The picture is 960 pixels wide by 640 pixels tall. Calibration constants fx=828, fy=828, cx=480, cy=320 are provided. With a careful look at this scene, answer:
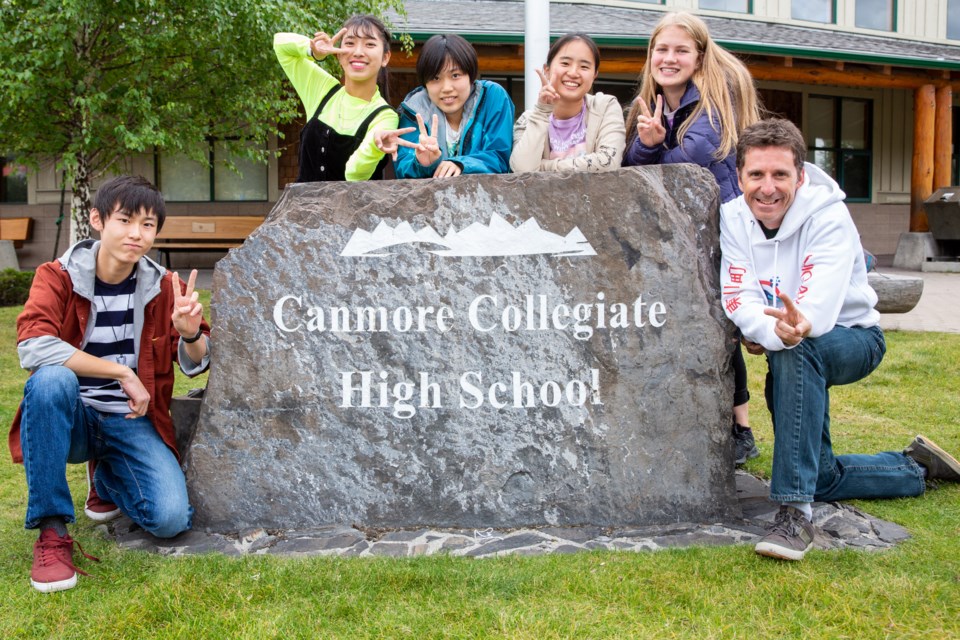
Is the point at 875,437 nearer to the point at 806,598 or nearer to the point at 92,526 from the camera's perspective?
the point at 806,598

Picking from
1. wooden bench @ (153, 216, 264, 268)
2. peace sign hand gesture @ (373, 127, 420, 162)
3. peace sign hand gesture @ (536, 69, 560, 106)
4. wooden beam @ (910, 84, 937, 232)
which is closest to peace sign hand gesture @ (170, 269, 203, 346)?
peace sign hand gesture @ (373, 127, 420, 162)

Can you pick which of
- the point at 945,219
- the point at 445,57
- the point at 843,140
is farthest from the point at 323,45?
the point at 843,140

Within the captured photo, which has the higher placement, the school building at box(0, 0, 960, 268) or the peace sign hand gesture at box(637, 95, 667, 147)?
the school building at box(0, 0, 960, 268)

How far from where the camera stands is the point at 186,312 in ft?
9.39

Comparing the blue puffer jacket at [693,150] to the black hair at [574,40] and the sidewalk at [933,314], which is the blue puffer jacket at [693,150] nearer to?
the black hair at [574,40]

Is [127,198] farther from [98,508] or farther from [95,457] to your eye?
[98,508]

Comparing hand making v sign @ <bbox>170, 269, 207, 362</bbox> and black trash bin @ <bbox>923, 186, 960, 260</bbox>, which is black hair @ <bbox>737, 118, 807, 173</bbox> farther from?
black trash bin @ <bbox>923, 186, 960, 260</bbox>

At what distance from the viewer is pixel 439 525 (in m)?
2.94

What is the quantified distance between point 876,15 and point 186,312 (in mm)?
A: 16012

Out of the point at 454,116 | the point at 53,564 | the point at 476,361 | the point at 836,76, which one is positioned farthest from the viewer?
the point at 836,76

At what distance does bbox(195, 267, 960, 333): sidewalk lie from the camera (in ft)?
23.7

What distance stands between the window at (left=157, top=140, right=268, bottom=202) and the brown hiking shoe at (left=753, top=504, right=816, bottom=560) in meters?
11.6

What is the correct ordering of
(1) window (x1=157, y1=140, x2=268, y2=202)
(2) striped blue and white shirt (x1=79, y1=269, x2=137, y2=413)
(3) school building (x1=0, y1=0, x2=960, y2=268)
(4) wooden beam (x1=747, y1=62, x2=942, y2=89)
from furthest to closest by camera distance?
(1) window (x1=157, y1=140, x2=268, y2=202) < (4) wooden beam (x1=747, y1=62, x2=942, y2=89) < (3) school building (x1=0, y1=0, x2=960, y2=268) < (2) striped blue and white shirt (x1=79, y1=269, x2=137, y2=413)

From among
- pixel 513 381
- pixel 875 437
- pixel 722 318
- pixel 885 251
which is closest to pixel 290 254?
pixel 513 381
